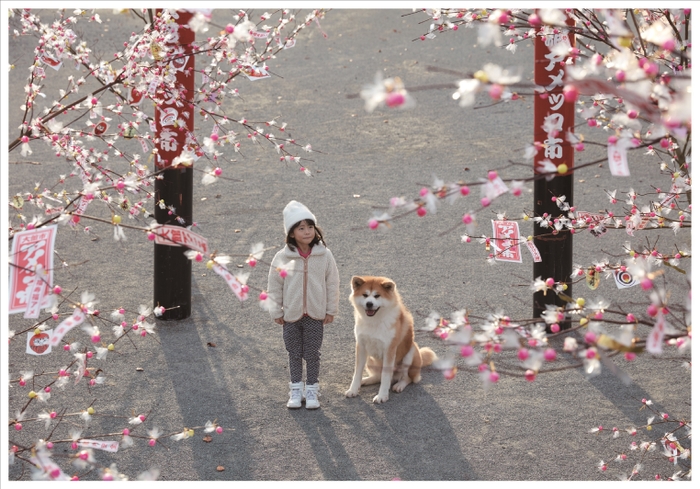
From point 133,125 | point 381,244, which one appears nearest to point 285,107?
point 381,244

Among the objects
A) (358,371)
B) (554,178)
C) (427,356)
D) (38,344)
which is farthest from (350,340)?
(38,344)

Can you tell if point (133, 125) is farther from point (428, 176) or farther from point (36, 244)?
point (428, 176)

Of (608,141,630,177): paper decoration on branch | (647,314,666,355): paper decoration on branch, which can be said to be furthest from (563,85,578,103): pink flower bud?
(647,314,666,355): paper decoration on branch

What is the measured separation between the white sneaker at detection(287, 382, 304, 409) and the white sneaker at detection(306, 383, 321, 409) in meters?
0.06

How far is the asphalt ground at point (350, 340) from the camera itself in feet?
17.4

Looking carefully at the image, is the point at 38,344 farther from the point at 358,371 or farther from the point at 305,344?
the point at 358,371

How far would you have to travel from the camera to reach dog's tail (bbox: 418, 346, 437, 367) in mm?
6649

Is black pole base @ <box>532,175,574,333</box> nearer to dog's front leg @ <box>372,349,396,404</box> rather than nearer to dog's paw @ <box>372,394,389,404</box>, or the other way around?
dog's front leg @ <box>372,349,396,404</box>

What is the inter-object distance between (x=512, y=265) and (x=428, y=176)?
294cm

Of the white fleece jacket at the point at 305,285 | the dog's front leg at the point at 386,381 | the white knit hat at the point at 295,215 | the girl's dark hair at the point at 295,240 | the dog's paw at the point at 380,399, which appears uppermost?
the white knit hat at the point at 295,215

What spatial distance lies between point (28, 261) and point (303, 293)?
8.86 ft

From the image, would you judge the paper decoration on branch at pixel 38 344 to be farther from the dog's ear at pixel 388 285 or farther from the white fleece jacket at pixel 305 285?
the dog's ear at pixel 388 285

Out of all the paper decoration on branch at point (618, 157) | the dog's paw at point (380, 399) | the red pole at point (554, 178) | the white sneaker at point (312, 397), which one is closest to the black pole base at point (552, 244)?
the red pole at point (554, 178)

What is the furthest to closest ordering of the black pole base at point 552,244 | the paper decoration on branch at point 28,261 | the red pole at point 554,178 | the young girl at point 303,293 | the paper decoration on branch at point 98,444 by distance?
the black pole base at point 552,244, the red pole at point 554,178, the young girl at point 303,293, the paper decoration on branch at point 98,444, the paper decoration on branch at point 28,261
